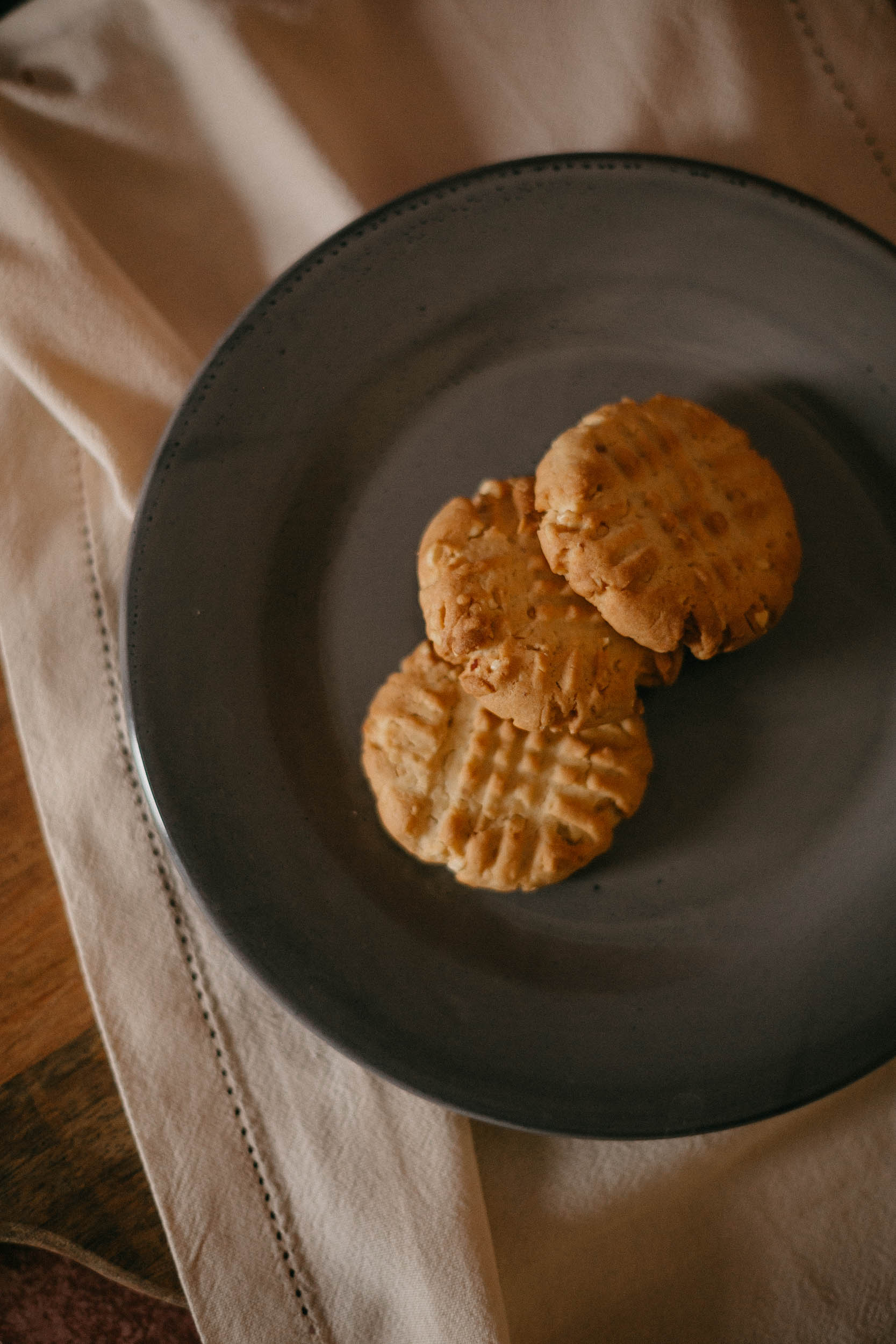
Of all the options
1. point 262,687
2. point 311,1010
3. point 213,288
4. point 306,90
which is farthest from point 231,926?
point 306,90

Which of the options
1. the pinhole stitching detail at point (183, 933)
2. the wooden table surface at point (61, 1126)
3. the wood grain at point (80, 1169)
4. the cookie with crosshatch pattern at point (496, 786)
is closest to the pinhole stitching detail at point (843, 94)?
the cookie with crosshatch pattern at point (496, 786)

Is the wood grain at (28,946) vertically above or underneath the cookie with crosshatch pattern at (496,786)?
above

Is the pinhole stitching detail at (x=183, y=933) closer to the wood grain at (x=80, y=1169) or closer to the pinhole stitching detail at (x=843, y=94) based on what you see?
the wood grain at (x=80, y=1169)

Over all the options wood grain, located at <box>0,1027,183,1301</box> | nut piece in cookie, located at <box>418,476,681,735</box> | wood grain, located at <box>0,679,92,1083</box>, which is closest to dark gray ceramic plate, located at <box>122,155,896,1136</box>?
nut piece in cookie, located at <box>418,476,681,735</box>

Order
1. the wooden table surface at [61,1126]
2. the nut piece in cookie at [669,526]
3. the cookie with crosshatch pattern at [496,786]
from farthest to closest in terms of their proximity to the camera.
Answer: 1. the wooden table surface at [61,1126]
2. the cookie with crosshatch pattern at [496,786]
3. the nut piece in cookie at [669,526]

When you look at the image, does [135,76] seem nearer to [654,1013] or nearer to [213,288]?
[213,288]

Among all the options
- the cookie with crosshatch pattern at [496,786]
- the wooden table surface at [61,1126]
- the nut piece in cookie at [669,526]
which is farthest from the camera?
the wooden table surface at [61,1126]
